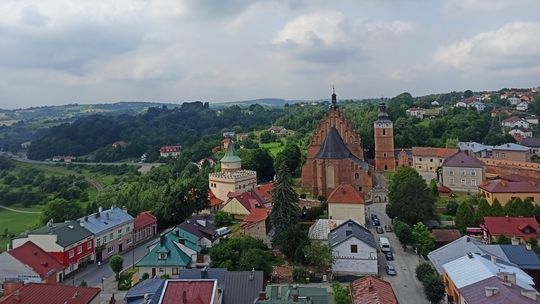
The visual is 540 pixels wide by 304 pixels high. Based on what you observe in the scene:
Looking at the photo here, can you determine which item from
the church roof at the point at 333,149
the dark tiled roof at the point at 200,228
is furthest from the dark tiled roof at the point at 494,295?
the church roof at the point at 333,149

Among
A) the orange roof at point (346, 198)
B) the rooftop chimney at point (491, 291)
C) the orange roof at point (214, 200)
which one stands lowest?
the orange roof at point (214, 200)

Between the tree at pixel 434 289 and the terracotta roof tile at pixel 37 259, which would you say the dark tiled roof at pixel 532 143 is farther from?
the terracotta roof tile at pixel 37 259

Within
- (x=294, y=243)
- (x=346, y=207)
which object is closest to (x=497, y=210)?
(x=346, y=207)

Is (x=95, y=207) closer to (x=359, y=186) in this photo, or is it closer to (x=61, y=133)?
(x=359, y=186)

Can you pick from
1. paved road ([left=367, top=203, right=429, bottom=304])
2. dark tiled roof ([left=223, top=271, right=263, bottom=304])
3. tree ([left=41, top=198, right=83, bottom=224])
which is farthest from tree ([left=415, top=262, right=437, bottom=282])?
tree ([left=41, top=198, right=83, bottom=224])

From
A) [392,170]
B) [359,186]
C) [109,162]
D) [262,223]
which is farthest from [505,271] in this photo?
[109,162]

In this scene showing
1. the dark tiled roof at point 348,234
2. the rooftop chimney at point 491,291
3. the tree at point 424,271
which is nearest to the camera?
the rooftop chimney at point 491,291
